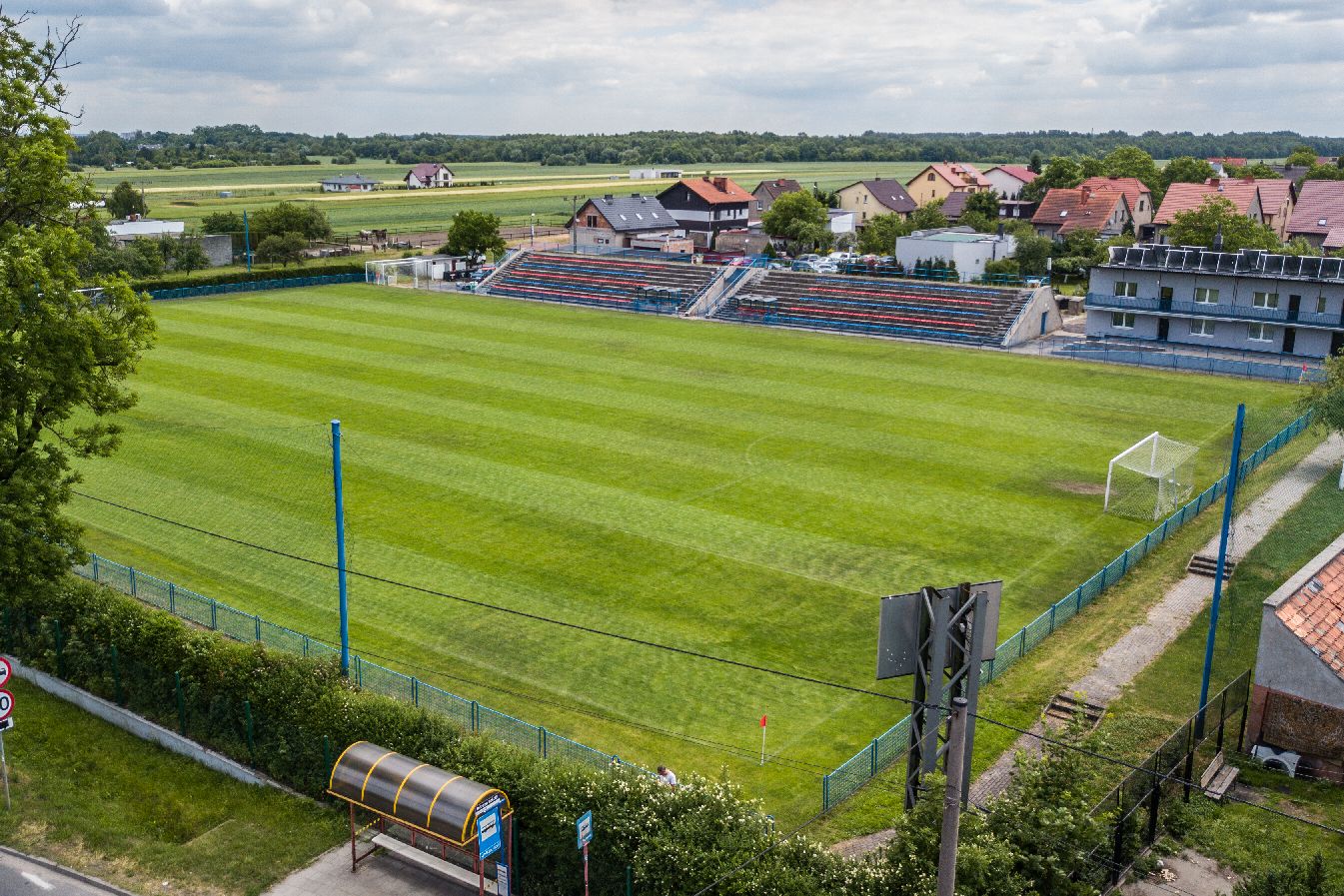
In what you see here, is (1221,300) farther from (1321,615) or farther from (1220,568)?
(1321,615)

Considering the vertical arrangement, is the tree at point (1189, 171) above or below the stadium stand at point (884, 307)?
above

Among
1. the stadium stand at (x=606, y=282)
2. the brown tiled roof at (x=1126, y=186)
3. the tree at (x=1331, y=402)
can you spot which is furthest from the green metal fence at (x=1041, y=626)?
the brown tiled roof at (x=1126, y=186)

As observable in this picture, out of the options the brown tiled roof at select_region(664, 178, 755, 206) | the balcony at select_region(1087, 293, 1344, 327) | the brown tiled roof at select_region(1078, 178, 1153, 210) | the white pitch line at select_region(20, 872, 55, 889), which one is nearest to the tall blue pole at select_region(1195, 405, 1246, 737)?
the white pitch line at select_region(20, 872, 55, 889)

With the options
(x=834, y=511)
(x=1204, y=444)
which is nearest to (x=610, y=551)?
(x=834, y=511)

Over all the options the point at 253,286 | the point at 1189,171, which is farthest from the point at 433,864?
the point at 1189,171

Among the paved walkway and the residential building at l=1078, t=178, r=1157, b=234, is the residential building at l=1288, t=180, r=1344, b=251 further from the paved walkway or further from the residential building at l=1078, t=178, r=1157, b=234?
the paved walkway

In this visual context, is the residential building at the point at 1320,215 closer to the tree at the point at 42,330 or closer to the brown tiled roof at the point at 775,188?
the brown tiled roof at the point at 775,188

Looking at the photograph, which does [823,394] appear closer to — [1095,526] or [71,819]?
[1095,526]
